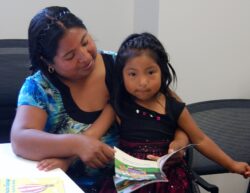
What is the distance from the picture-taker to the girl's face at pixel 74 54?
132 centimetres

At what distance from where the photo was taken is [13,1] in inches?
90.5

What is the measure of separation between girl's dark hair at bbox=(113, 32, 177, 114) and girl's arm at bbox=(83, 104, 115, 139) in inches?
1.2

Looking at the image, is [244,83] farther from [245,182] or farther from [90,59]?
[90,59]

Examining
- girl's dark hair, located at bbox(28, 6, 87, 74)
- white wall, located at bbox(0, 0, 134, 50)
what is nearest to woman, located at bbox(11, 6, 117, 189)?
girl's dark hair, located at bbox(28, 6, 87, 74)

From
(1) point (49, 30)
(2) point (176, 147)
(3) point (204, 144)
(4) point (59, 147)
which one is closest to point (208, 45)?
(3) point (204, 144)

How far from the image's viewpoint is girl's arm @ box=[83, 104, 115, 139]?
136 cm

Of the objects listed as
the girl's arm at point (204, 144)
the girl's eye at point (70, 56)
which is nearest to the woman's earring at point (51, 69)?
the girl's eye at point (70, 56)

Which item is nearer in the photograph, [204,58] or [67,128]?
[67,128]

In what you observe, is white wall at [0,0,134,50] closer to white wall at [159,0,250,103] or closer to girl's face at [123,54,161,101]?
white wall at [159,0,250,103]

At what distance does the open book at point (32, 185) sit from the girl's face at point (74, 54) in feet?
1.30

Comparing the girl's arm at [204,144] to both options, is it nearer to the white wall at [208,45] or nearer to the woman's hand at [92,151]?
the woman's hand at [92,151]

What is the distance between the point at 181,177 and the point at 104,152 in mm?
312

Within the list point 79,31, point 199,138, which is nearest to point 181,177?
point 199,138

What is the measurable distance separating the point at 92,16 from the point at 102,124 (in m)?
1.31
